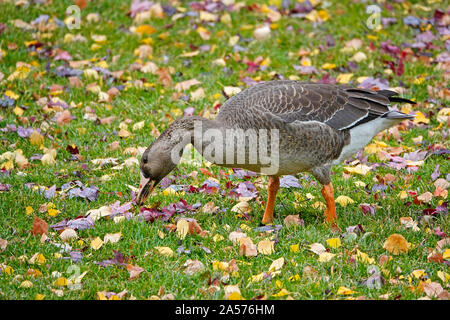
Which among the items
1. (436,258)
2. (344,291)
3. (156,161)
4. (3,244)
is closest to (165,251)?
(156,161)

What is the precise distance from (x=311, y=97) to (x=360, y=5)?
19.4ft

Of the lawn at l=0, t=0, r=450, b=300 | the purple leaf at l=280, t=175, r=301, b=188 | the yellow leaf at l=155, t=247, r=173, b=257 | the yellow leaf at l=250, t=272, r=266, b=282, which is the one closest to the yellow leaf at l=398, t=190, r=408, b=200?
the lawn at l=0, t=0, r=450, b=300

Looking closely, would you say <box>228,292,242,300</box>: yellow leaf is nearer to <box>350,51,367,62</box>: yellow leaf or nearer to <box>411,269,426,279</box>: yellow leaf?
<box>411,269,426,279</box>: yellow leaf

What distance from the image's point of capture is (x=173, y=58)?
975 cm

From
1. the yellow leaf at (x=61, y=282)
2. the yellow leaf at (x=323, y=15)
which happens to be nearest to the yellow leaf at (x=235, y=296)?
the yellow leaf at (x=61, y=282)

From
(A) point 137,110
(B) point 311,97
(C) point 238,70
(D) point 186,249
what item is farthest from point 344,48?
(D) point 186,249

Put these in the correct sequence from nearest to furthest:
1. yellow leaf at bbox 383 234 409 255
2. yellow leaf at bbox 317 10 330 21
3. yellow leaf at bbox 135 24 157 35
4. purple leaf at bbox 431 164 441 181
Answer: yellow leaf at bbox 383 234 409 255 < purple leaf at bbox 431 164 441 181 < yellow leaf at bbox 135 24 157 35 < yellow leaf at bbox 317 10 330 21

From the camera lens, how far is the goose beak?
571 centimetres

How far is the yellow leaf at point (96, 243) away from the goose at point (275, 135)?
608 millimetres

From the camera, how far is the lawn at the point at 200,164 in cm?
488

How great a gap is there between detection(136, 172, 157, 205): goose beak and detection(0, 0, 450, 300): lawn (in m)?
0.18

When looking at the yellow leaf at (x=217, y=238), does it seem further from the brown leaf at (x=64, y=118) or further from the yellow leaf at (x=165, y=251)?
the brown leaf at (x=64, y=118)

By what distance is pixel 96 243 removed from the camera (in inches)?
209
